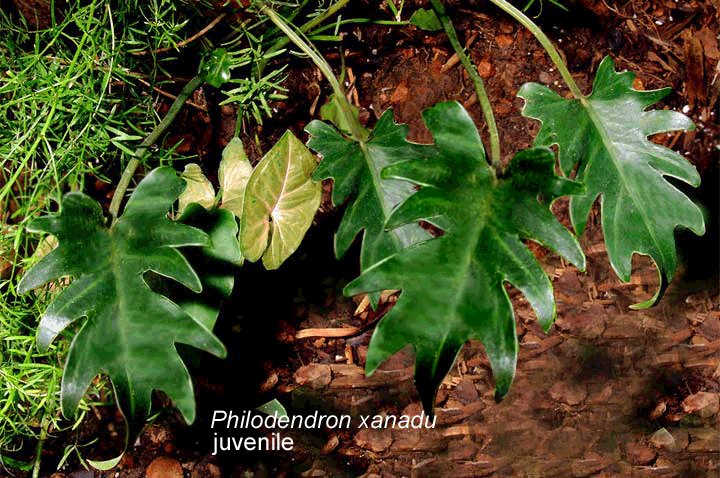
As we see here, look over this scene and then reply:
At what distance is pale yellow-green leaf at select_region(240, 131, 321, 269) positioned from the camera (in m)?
1.10

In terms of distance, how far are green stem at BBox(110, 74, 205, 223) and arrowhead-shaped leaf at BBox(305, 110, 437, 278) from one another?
0.78ft

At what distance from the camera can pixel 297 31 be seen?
4.09ft

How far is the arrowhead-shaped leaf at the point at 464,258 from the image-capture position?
2.80 ft

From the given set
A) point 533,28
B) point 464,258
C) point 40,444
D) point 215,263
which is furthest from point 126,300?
point 533,28

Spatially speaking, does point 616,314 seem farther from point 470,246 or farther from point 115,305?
point 115,305

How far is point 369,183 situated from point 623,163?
15.6 inches

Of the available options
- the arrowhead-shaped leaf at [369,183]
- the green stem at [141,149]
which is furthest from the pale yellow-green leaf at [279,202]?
the green stem at [141,149]

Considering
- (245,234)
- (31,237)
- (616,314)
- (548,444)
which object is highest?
(245,234)

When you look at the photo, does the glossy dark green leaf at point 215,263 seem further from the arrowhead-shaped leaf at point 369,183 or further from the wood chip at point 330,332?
the wood chip at point 330,332

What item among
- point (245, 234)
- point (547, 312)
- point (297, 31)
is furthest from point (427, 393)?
point (297, 31)

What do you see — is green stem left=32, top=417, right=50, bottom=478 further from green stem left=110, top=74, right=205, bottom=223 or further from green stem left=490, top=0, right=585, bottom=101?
green stem left=490, top=0, right=585, bottom=101

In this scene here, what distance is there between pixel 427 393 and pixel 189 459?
0.66 m

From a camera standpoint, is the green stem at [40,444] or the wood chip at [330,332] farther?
the wood chip at [330,332]

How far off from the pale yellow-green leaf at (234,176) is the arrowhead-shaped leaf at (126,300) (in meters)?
0.22
